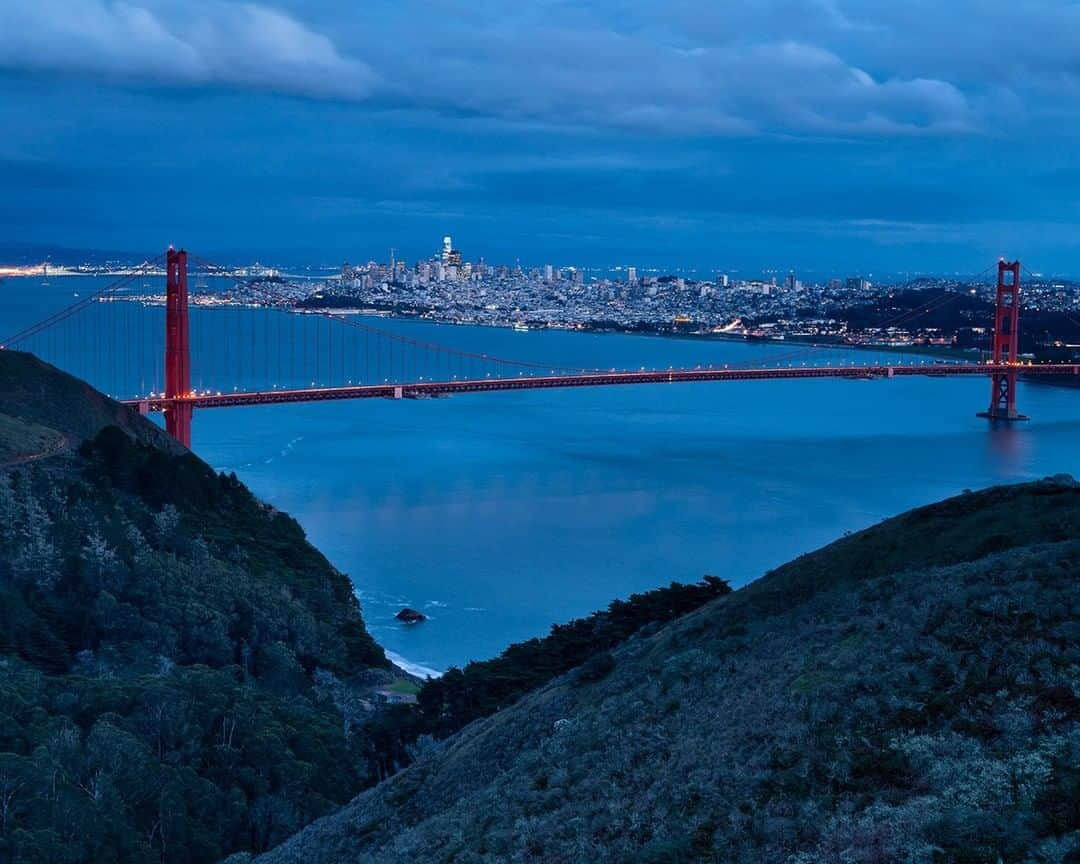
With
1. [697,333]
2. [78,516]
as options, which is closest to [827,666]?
[78,516]

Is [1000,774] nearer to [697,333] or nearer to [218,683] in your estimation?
[218,683]

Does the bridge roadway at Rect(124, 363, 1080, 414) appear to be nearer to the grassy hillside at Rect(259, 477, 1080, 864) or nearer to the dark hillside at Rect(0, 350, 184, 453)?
the dark hillside at Rect(0, 350, 184, 453)

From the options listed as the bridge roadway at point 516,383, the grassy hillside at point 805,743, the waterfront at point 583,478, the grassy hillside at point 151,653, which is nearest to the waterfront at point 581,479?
the waterfront at point 583,478

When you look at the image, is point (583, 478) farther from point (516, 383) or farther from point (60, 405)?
point (60, 405)

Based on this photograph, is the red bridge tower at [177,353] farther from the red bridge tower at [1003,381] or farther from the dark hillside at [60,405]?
the red bridge tower at [1003,381]

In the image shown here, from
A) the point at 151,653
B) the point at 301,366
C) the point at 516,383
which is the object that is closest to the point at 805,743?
the point at 151,653
